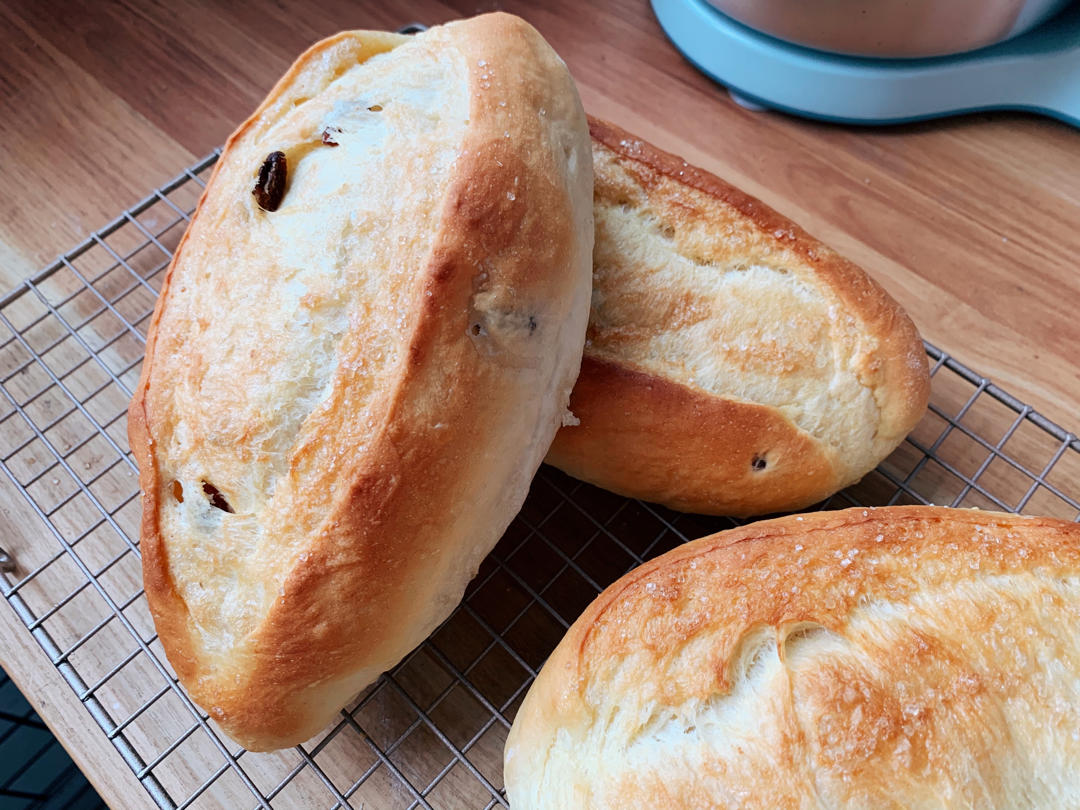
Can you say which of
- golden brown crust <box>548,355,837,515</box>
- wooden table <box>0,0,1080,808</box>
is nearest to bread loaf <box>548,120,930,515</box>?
golden brown crust <box>548,355,837,515</box>

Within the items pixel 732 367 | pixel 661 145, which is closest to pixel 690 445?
pixel 732 367

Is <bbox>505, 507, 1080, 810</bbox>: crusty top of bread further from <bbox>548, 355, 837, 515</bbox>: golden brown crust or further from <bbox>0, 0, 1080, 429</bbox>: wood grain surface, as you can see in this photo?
<bbox>0, 0, 1080, 429</bbox>: wood grain surface

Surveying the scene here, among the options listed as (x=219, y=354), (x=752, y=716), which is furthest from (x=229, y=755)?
(x=752, y=716)

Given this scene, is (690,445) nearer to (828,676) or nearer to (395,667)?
(828,676)

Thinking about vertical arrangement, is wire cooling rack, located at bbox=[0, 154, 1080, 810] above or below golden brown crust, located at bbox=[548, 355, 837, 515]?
below

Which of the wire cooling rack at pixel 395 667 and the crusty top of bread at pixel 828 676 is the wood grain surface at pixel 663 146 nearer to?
the wire cooling rack at pixel 395 667

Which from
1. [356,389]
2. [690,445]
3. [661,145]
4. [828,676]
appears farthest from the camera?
[661,145]
